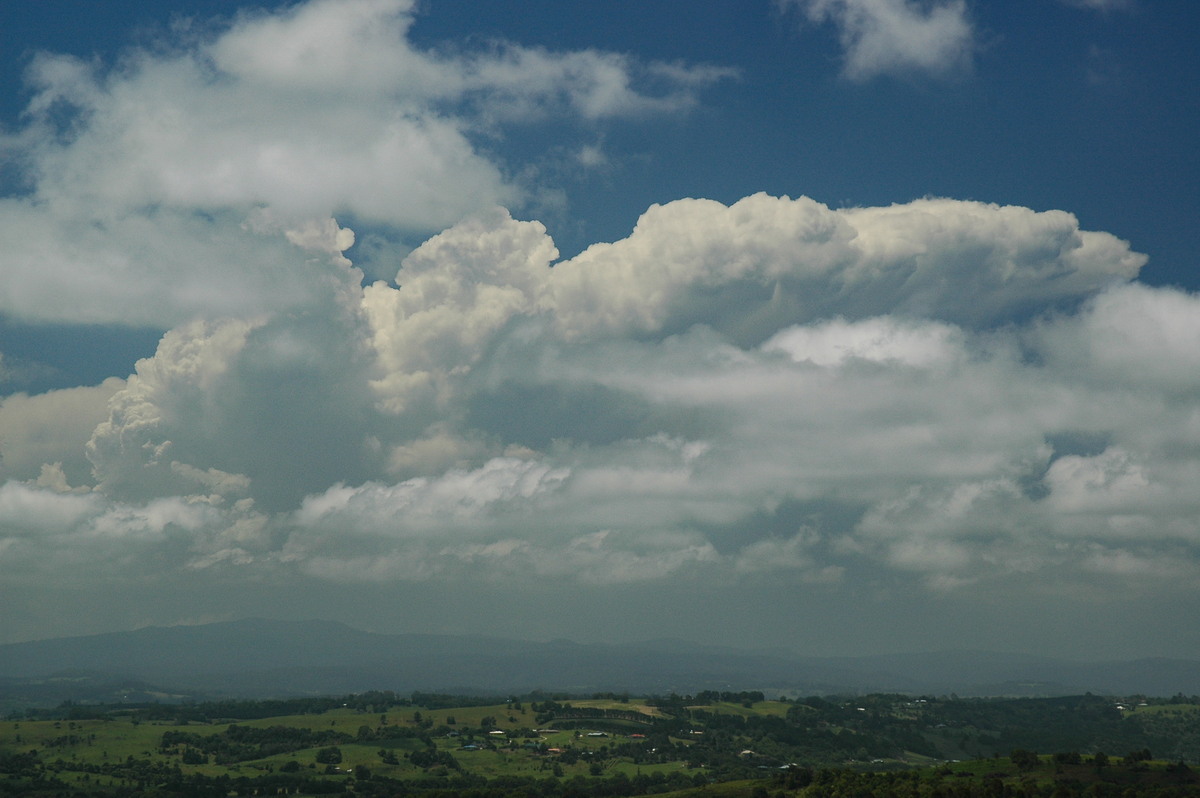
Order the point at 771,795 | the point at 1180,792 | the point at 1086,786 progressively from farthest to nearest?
1. the point at 771,795
2. the point at 1086,786
3. the point at 1180,792

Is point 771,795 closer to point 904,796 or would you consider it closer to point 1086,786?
point 904,796

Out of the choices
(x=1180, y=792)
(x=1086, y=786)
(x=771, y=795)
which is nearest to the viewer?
(x=1180, y=792)

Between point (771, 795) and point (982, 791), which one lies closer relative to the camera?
point (982, 791)

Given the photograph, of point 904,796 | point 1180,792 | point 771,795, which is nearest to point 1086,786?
point 1180,792

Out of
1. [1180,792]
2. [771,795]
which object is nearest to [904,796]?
[771,795]

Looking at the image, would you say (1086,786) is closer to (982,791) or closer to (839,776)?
(982,791)

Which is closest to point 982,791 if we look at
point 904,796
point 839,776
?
point 904,796

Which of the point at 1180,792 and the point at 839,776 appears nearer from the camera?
the point at 1180,792

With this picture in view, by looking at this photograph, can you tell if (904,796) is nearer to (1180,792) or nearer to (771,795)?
(771,795)
